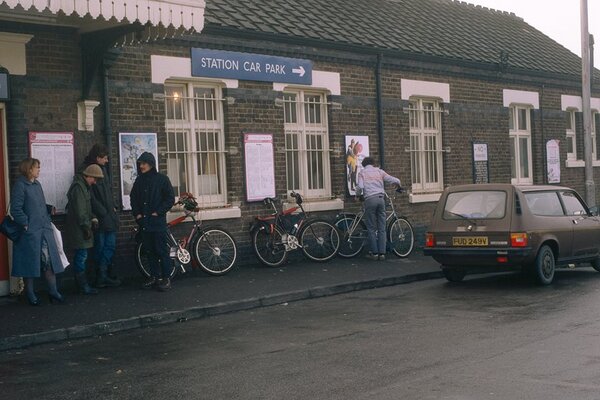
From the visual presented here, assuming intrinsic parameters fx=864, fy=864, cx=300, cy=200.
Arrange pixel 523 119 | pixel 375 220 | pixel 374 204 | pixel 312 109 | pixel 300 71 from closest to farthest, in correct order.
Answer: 1. pixel 374 204
2. pixel 375 220
3. pixel 300 71
4. pixel 312 109
5. pixel 523 119

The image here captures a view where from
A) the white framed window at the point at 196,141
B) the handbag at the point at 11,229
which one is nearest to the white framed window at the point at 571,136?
the white framed window at the point at 196,141

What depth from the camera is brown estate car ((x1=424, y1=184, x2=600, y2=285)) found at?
40.0 feet

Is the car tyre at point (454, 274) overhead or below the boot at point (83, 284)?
below

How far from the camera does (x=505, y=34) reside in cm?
2398

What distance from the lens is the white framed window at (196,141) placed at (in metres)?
14.3

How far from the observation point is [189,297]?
11.4 meters

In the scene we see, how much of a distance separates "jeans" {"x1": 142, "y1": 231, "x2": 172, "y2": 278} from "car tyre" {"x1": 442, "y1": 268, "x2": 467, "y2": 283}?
4.25 meters

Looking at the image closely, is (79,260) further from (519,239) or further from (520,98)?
(520,98)

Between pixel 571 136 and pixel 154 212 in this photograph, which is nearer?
pixel 154 212

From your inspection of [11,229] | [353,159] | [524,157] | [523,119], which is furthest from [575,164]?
[11,229]

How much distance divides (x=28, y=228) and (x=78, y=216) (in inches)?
37.0

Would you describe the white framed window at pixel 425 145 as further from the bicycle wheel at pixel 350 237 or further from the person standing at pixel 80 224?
the person standing at pixel 80 224

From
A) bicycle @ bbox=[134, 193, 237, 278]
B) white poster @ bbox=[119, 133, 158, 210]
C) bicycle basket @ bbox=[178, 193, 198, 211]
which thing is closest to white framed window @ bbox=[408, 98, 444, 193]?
bicycle @ bbox=[134, 193, 237, 278]

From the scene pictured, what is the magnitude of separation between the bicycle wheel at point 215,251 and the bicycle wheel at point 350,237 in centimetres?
278
